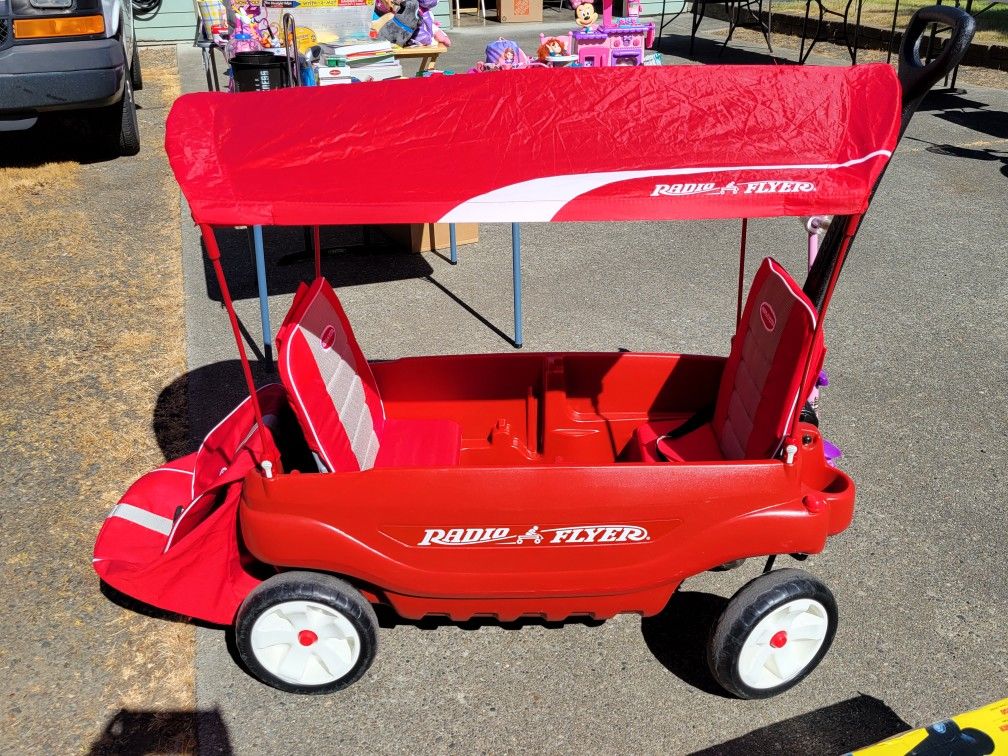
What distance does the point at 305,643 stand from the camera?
9.57ft

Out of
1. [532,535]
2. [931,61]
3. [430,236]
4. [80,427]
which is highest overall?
[931,61]

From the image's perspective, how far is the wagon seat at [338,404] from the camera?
2.88m

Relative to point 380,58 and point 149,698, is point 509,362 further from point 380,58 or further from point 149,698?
point 380,58

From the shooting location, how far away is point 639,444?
368 centimetres

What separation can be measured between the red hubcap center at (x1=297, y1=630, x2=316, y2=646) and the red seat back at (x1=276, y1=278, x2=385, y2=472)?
1.72 feet

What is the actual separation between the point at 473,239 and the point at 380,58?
1429 millimetres

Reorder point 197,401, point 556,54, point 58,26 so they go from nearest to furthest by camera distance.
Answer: point 197,401, point 556,54, point 58,26

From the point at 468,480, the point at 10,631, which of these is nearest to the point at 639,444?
the point at 468,480

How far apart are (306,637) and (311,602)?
14 centimetres

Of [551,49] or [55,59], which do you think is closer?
[551,49]

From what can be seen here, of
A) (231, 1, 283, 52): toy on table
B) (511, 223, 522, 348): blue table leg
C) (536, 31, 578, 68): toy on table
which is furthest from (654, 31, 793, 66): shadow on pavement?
(511, 223, 522, 348): blue table leg

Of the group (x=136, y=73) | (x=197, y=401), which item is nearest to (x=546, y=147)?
(x=197, y=401)

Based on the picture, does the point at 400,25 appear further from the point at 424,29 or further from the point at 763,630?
the point at 763,630

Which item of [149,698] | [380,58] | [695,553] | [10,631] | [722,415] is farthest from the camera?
[380,58]
